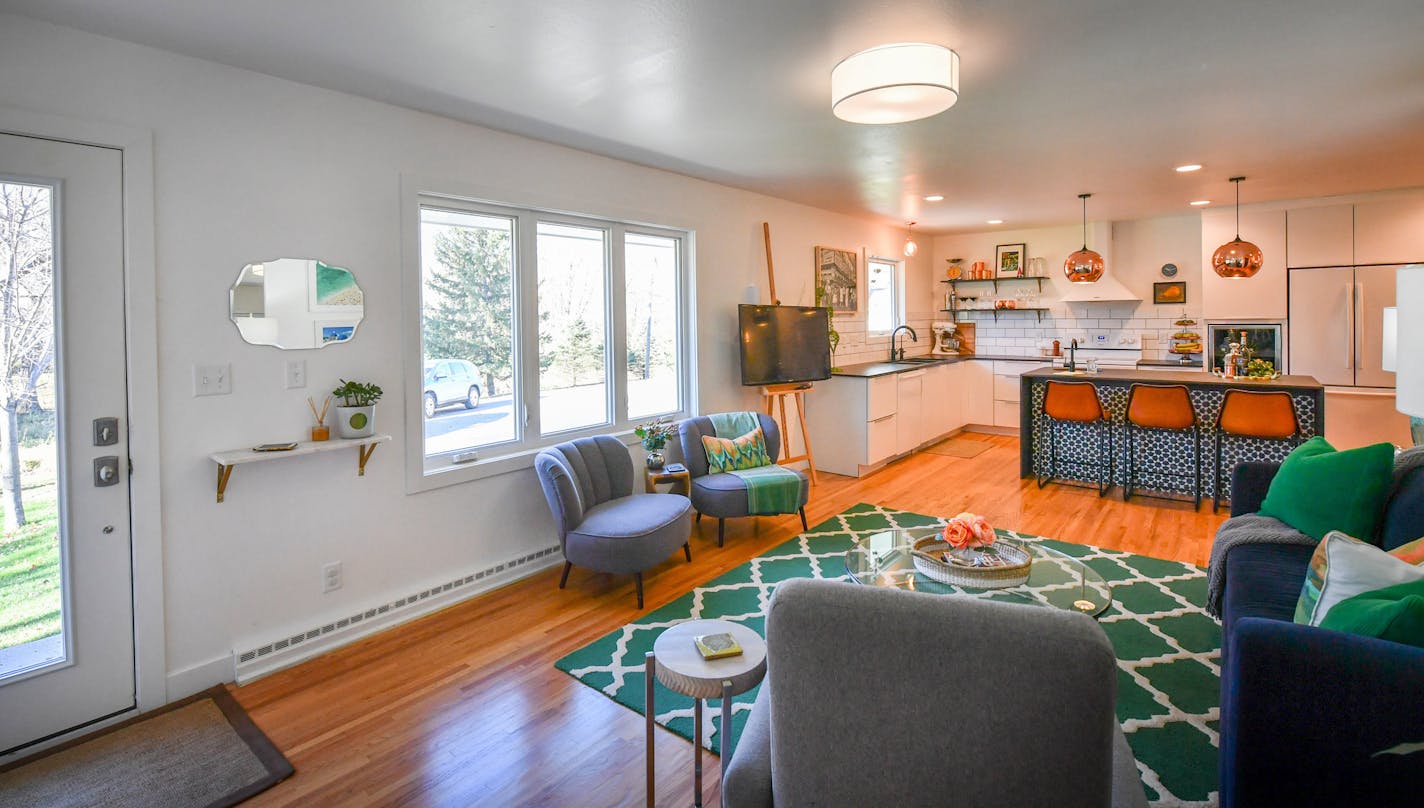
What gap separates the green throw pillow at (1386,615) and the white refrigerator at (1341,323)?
5.59m

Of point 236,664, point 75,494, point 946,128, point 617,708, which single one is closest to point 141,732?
point 236,664

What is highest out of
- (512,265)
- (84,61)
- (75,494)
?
(84,61)

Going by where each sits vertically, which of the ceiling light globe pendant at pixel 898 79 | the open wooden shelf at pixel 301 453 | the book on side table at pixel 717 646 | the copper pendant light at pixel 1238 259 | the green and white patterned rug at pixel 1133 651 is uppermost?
the ceiling light globe pendant at pixel 898 79

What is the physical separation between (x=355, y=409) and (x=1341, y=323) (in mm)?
7528

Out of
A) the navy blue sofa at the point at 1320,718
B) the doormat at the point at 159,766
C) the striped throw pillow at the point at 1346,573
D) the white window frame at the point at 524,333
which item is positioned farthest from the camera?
the white window frame at the point at 524,333

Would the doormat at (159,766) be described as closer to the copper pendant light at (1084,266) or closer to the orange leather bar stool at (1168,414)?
the orange leather bar stool at (1168,414)

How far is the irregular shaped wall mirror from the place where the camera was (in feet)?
9.29

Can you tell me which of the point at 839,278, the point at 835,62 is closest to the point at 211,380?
the point at 835,62

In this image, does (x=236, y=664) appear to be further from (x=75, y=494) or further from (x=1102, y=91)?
(x=1102, y=91)

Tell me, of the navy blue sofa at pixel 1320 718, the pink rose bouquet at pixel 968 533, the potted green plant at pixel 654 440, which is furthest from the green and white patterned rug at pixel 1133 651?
the potted green plant at pixel 654 440

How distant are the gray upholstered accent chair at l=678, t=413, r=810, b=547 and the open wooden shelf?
1.93 m

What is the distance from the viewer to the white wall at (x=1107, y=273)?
7156mm

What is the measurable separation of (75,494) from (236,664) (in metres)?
0.90

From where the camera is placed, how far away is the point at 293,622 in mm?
3018
